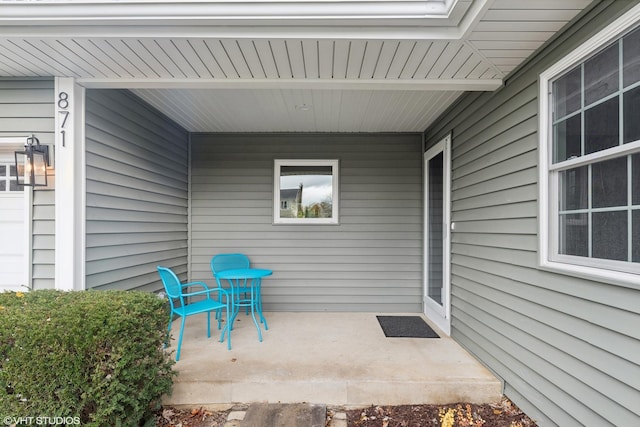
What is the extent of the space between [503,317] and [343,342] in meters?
1.46

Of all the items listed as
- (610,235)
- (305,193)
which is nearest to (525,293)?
(610,235)

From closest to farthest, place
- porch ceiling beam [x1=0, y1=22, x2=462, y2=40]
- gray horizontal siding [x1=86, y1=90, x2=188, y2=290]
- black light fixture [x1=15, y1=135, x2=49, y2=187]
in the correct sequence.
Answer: porch ceiling beam [x1=0, y1=22, x2=462, y2=40]
black light fixture [x1=15, y1=135, x2=49, y2=187]
gray horizontal siding [x1=86, y1=90, x2=188, y2=290]

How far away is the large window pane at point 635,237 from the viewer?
1443 millimetres

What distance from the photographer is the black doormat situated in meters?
3.23

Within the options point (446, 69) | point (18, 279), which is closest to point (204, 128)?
point (18, 279)

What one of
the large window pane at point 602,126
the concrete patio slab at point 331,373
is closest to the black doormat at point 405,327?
the concrete patio slab at point 331,373

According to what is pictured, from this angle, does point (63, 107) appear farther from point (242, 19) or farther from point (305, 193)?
point (305, 193)

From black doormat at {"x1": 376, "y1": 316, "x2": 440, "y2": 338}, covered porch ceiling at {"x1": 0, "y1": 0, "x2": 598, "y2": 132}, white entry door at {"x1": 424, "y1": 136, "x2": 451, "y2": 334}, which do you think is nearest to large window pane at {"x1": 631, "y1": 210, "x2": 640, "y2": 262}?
covered porch ceiling at {"x1": 0, "y1": 0, "x2": 598, "y2": 132}

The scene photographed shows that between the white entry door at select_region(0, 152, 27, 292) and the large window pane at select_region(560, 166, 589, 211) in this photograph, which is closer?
the large window pane at select_region(560, 166, 589, 211)

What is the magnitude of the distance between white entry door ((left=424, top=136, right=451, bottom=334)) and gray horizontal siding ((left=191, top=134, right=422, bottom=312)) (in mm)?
A: 192

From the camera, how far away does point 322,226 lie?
4.21m

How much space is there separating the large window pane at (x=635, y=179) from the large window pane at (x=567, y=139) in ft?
1.04

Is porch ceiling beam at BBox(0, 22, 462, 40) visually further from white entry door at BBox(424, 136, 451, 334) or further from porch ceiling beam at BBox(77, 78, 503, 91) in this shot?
white entry door at BBox(424, 136, 451, 334)

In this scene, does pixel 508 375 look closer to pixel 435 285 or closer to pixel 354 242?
pixel 435 285
